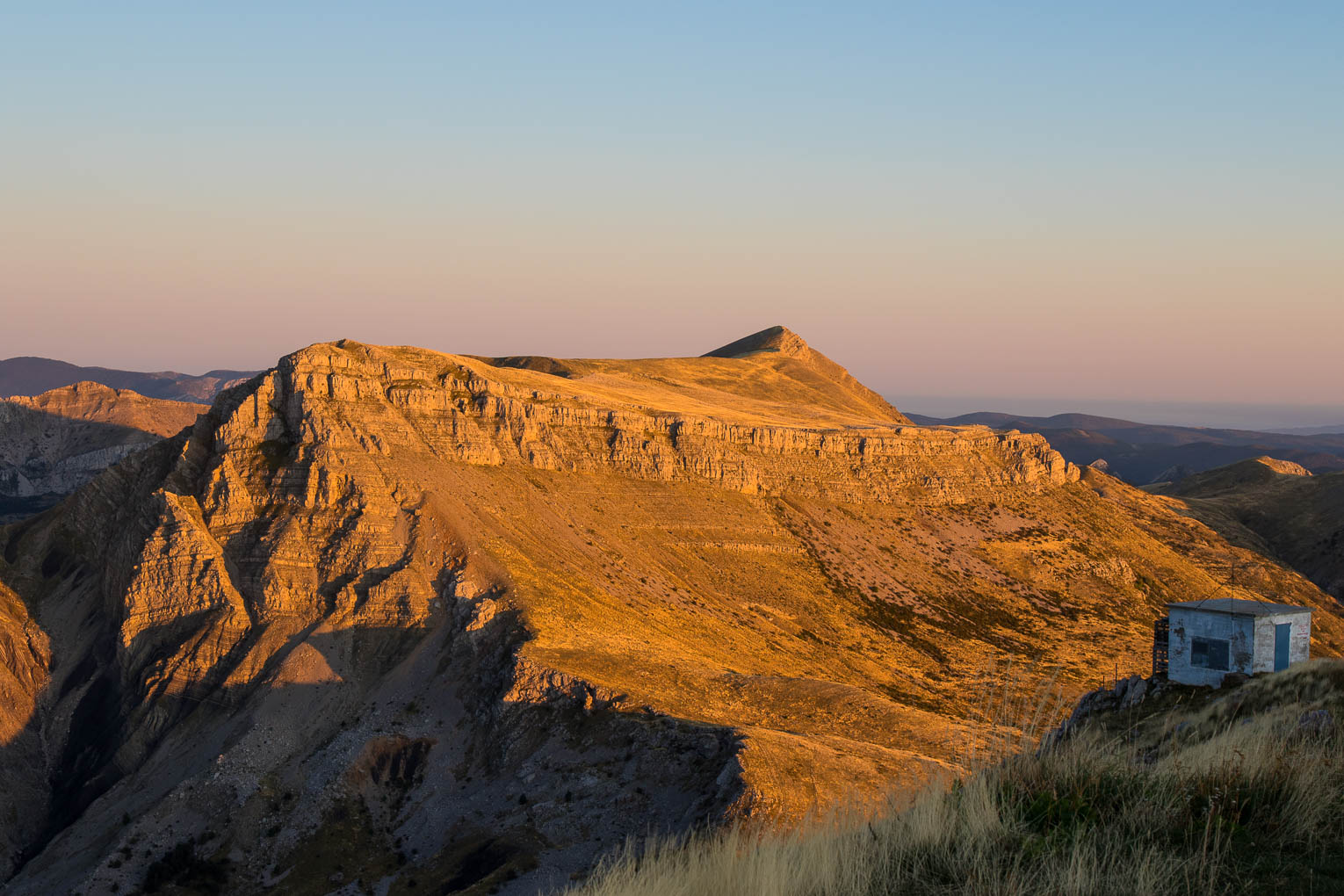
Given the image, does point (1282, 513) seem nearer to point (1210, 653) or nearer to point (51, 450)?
point (1210, 653)

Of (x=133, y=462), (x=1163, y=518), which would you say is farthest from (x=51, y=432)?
(x=1163, y=518)

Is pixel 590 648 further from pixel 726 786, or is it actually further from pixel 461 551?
pixel 726 786

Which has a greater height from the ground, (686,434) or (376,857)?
(686,434)

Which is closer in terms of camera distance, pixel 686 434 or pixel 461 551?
pixel 461 551

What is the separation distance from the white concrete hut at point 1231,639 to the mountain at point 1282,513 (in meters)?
112

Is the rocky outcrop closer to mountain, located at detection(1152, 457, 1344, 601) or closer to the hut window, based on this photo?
mountain, located at detection(1152, 457, 1344, 601)

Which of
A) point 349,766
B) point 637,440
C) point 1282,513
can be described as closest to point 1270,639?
point 349,766

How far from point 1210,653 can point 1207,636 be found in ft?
1.78

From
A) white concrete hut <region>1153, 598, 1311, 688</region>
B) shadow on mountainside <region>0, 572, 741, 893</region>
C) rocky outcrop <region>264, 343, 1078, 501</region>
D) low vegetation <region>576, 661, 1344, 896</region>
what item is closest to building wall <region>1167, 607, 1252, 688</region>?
white concrete hut <region>1153, 598, 1311, 688</region>

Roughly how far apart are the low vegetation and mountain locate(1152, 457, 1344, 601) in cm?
14124

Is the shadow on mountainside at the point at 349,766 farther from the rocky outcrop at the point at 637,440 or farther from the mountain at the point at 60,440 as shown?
the mountain at the point at 60,440

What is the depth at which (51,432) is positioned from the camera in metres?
182

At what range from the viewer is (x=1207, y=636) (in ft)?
112

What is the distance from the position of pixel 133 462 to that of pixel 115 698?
2394 cm
